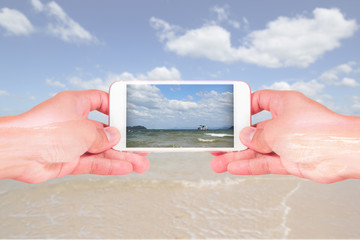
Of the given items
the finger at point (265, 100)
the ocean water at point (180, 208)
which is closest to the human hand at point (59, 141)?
the finger at point (265, 100)

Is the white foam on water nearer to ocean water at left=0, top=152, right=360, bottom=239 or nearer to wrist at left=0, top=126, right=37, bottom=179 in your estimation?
ocean water at left=0, top=152, right=360, bottom=239

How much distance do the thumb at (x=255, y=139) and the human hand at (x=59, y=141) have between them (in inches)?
57.9

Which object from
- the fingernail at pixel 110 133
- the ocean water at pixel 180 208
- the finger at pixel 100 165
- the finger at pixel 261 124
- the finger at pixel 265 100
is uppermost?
the finger at pixel 265 100

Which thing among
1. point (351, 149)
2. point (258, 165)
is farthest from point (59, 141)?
point (351, 149)

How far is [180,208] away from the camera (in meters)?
7.32

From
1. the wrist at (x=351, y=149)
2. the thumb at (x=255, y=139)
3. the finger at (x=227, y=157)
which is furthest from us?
the finger at (x=227, y=157)

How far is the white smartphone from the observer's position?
3119 millimetres

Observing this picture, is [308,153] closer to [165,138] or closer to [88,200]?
[165,138]

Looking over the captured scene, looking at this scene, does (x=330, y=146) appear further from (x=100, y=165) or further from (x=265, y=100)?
(x=100, y=165)

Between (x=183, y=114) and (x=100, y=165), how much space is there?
1.23 meters

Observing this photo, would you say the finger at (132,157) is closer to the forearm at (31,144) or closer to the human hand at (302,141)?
the forearm at (31,144)

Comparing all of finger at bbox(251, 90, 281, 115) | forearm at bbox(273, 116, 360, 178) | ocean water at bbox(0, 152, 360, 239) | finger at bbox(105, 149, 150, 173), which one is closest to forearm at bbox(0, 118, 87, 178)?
finger at bbox(105, 149, 150, 173)

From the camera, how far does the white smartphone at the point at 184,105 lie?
3.12 meters

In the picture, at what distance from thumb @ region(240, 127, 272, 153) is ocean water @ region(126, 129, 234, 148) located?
15cm
